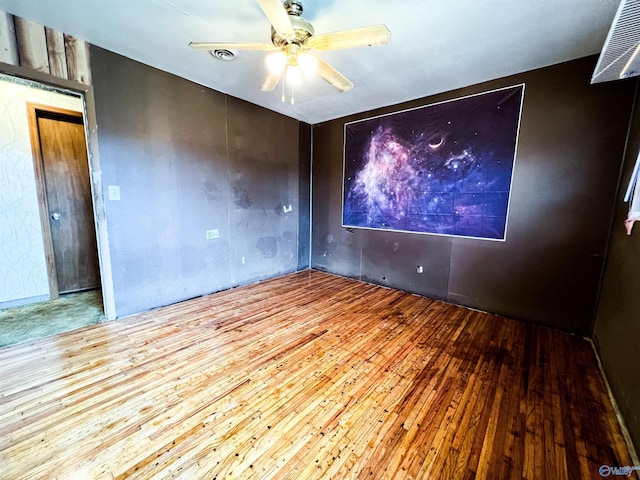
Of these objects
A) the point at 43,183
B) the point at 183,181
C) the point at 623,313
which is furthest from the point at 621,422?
the point at 43,183

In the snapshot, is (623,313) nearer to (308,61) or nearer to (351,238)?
(308,61)

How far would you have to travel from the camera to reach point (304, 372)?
6.26 ft

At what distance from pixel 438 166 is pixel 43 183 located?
506 centimetres

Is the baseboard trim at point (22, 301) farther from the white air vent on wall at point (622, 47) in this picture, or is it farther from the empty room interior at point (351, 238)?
the white air vent on wall at point (622, 47)

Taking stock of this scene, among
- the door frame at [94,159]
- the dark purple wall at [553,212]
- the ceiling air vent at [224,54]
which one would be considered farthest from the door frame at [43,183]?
the dark purple wall at [553,212]

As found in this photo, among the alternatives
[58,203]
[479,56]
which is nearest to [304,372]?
[479,56]

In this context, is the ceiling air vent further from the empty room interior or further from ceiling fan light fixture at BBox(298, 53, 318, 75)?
ceiling fan light fixture at BBox(298, 53, 318, 75)

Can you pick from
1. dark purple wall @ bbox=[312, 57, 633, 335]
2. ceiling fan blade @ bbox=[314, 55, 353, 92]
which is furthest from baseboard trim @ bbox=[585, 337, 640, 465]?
ceiling fan blade @ bbox=[314, 55, 353, 92]

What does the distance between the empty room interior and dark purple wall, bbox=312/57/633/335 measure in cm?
2

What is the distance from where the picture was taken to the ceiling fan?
4.66ft

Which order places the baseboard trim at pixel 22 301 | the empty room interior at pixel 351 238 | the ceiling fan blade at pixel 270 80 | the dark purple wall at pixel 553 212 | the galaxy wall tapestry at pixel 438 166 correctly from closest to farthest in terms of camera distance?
the empty room interior at pixel 351 238, the ceiling fan blade at pixel 270 80, the dark purple wall at pixel 553 212, the galaxy wall tapestry at pixel 438 166, the baseboard trim at pixel 22 301

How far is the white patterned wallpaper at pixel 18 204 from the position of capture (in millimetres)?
2861

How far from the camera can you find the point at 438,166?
3227 mm

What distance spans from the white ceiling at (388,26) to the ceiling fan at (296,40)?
1.01 feet
